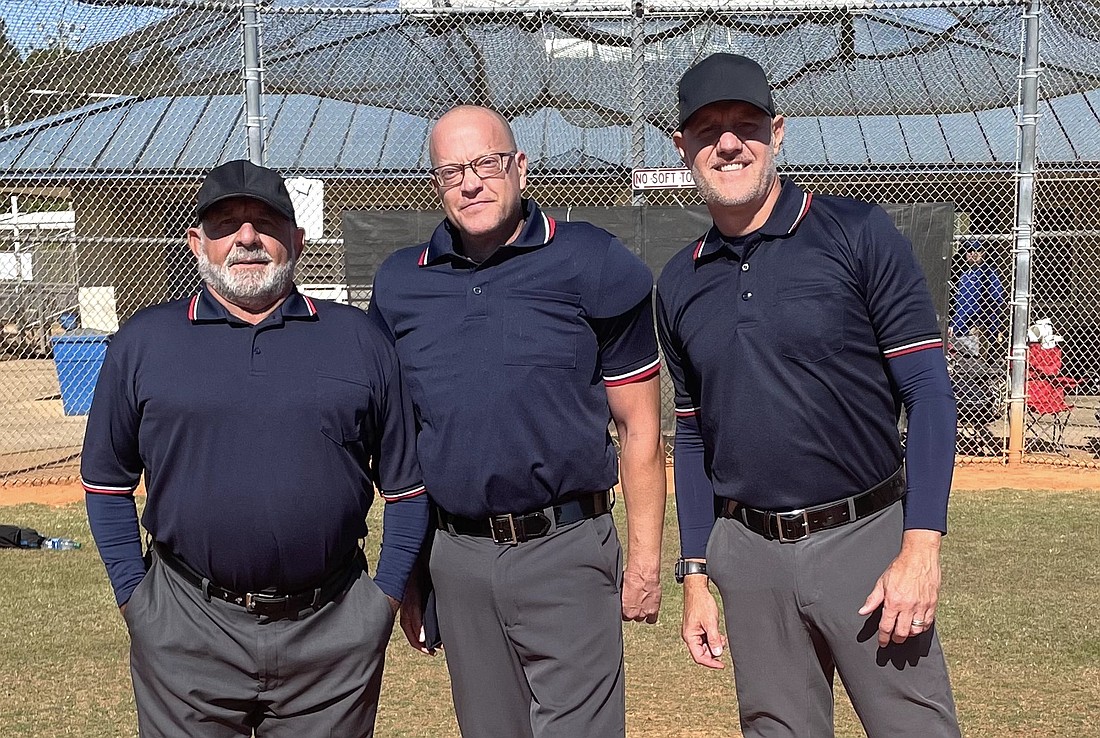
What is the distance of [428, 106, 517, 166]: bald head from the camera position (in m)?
3.26

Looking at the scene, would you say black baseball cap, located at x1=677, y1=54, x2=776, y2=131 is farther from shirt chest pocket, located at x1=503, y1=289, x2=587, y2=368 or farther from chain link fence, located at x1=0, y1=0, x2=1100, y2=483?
chain link fence, located at x1=0, y1=0, x2=1100, y2=483

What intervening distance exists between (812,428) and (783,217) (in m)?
0.54

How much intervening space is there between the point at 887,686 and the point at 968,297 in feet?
28.7

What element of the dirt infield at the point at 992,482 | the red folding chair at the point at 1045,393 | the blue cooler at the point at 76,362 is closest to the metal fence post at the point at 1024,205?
the dirt infield at the point at 992,482

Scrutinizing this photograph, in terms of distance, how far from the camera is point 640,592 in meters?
3.43

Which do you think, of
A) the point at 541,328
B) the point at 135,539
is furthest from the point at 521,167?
the point at 135,539

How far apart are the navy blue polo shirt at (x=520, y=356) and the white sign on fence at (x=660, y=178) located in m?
6.97

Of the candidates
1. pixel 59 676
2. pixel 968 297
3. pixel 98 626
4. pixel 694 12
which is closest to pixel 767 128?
pixel 59 676

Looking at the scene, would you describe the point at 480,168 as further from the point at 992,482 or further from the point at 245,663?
the point at 992,482

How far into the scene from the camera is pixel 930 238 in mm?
10750

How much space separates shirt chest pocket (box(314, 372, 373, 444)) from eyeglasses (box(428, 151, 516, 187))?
0.59 meters

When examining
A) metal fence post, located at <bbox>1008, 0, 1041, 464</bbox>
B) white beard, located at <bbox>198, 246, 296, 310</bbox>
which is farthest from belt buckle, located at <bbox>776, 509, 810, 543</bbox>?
metal fence post, located at <bbox>1008, 0, 1041, 464</bbox>

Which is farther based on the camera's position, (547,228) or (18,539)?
(18,539)

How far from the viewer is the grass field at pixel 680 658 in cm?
494
